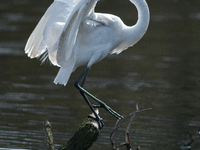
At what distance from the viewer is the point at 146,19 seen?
17.7ft

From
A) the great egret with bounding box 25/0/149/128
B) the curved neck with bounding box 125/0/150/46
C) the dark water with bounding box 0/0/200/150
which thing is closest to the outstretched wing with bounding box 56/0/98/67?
the great egret with bounding box 25/0/149/128

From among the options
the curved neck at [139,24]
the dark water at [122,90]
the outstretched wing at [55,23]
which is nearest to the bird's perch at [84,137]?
the dark water at [122,90]

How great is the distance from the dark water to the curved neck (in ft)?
3.28

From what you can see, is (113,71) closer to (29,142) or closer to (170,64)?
(170,64)

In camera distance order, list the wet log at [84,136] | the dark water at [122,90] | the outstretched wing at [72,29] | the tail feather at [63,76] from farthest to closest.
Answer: the dark water at [122,90]
the tail feather at [63,76]
the outstretched wing at [72,29]
the wet log at [84,136]

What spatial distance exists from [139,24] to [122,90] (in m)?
3.43

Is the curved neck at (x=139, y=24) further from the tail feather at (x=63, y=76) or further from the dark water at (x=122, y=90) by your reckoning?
the dark water at (x=122, y=90)

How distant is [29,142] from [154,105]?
2.62 metres

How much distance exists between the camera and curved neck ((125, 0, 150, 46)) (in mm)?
5332

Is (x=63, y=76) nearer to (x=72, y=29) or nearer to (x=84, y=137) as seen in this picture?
(x=72, y=29)

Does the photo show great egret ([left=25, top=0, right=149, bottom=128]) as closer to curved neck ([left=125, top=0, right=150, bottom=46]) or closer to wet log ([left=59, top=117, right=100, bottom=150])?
curved neck ([left=125, top=0, right=150, bottom=46])

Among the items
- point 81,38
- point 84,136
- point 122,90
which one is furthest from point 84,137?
point 122,90

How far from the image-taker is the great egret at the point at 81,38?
5113 mm

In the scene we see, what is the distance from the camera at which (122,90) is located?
28.6 feet
